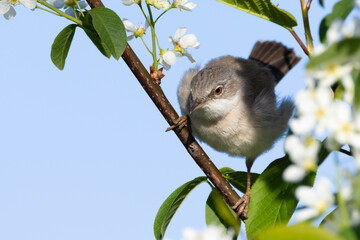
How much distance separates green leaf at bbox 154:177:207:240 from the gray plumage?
46.8 inches

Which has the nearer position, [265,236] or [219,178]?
[265,236]

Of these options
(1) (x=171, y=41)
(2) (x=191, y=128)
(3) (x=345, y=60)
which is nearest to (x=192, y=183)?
(1) (x=171, y=41)

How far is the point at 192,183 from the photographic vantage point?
2.74 m

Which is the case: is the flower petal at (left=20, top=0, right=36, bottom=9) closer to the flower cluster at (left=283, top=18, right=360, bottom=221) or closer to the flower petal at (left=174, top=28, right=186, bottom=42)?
the flower petal at (left=174, top=28, right=186, bottom=42)

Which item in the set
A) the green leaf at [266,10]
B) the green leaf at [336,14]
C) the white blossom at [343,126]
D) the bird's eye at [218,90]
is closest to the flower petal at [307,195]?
the white blossom at [343,126]

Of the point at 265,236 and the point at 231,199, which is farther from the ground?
the point at 265,236

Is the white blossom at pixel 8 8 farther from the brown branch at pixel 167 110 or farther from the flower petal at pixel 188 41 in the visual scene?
the flower petal at pixel 188 41

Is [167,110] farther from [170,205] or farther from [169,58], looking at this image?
[170,205]

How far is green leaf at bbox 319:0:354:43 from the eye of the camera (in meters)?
1.45

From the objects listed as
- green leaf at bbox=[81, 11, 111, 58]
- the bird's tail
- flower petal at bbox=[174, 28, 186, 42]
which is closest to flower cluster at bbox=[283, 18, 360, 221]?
green leaf at bbox=[81, 11, 111, 58]

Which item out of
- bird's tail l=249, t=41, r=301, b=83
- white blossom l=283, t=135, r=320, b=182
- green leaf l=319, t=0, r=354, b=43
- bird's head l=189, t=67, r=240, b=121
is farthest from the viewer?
bird's tail l=249, t=41, r=301, b=83

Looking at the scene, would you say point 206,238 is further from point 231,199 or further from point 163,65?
point 163,65

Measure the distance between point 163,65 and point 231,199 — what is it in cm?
85

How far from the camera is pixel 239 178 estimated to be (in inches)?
118
